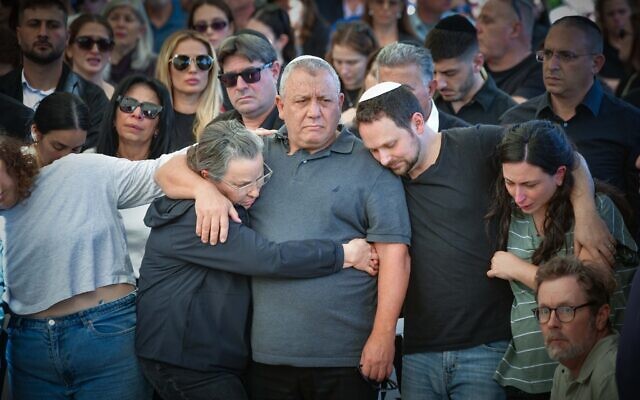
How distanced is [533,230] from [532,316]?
13.5 inches

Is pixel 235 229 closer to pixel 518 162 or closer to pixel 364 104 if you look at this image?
pixel 364 104

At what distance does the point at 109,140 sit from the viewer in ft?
17.6

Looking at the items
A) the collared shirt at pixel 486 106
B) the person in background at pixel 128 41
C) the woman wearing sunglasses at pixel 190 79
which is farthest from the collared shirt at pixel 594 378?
the person in background at pixel 128 41

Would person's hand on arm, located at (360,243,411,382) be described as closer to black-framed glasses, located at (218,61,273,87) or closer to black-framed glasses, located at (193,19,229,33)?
black-framed glasses, located at (218,61,273,87)

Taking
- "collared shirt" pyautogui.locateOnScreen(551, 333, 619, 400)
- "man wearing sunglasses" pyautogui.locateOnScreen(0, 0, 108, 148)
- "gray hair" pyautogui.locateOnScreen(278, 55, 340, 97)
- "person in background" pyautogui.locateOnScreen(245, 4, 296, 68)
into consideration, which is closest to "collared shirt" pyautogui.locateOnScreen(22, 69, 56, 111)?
"man wearing sunglasses" pyautogui.locateOnScreen(0, 0, 108, 148)

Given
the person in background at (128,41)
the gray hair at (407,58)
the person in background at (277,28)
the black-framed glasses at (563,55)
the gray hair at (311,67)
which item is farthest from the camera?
the person in background at (128,41)

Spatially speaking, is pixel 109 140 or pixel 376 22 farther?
pixel 376 22

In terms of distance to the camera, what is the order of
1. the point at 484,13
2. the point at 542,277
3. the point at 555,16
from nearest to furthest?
1. the point at 542,277
2. the point at 484,13
3. the point at 555,16

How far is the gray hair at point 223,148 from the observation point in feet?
13.6

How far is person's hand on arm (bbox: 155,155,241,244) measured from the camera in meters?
4.10

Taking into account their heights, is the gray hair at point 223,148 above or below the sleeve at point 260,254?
above

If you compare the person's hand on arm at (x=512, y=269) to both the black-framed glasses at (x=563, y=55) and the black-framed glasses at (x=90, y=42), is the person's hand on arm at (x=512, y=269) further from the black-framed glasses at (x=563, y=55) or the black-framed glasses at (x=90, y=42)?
the black-framed glasses at (x=90, y=42)

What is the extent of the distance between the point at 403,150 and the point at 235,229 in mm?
729

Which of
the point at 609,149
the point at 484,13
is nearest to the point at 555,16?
the point at 484,13
